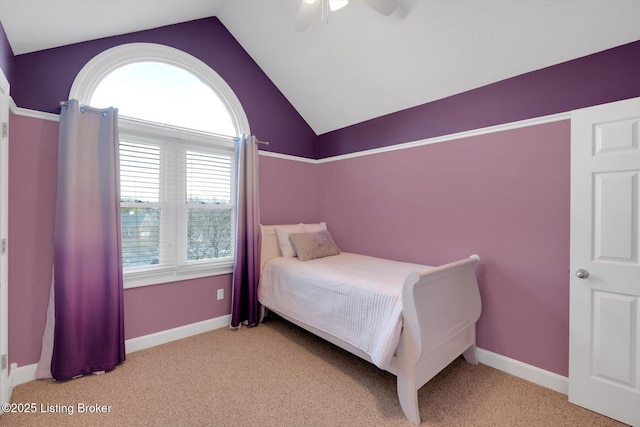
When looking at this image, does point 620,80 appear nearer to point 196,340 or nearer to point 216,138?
point 216,138

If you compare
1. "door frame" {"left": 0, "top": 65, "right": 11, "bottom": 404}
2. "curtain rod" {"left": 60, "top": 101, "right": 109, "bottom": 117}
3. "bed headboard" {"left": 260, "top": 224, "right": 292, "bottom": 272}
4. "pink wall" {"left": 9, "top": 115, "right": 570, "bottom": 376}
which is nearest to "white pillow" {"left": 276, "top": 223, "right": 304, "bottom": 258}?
"bed headboard" {"left": 260, "top": 224, "right": 292, "bottom": 272}

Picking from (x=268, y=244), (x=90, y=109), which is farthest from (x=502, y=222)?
(x=90, y=109)

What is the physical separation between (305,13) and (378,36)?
867mm

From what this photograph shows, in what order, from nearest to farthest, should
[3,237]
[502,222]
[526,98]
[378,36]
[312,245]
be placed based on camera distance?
[3,237] → [526,98] → [502,222] → [378,36] → [312,245]

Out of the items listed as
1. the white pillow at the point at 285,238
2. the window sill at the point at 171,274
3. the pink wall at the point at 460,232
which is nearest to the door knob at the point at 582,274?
the pink wall at the point at 460,232

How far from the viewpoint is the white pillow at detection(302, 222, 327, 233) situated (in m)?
3.53

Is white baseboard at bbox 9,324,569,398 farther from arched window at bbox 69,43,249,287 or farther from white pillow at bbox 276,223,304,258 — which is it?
white pillow at bbox 276,223,304,258

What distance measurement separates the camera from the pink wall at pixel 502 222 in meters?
2.05

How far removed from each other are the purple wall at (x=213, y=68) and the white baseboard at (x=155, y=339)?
6.32 ft

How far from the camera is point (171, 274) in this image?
9.11ft

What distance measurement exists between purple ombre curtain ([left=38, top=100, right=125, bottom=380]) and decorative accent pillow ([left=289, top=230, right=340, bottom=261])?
1.60 m

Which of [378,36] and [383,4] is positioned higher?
[378,36]

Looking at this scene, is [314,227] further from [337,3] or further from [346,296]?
[337,3]

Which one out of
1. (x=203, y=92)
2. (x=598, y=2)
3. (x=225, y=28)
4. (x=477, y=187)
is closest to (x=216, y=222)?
(x=203, y=92)
